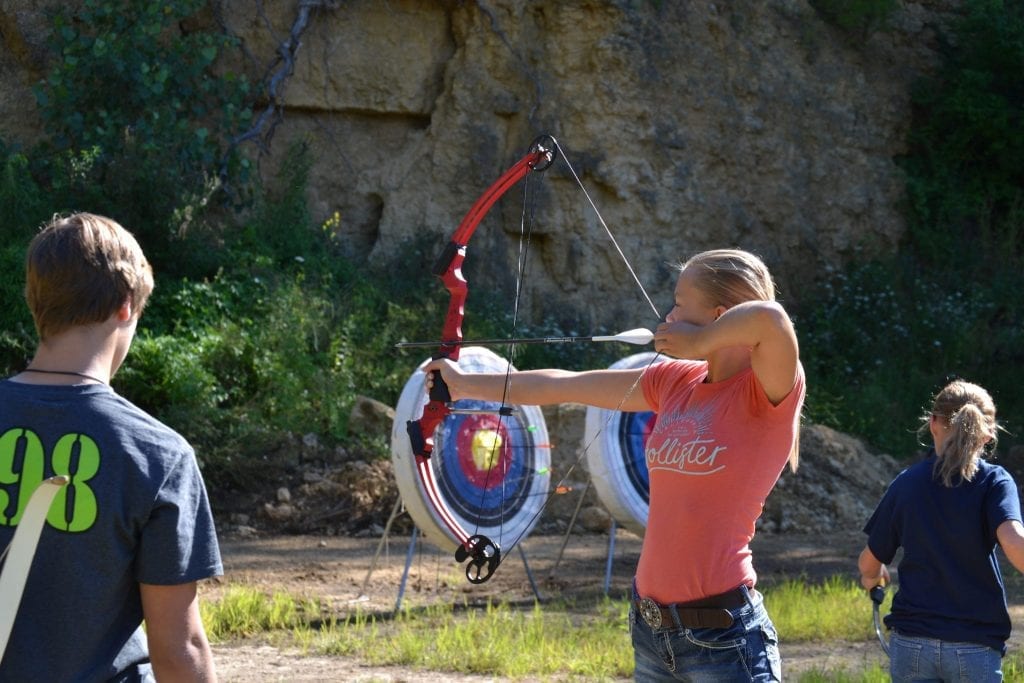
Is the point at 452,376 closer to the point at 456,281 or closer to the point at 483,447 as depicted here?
the point at 456,281

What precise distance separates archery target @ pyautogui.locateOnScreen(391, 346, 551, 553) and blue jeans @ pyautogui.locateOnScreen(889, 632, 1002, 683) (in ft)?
9.82

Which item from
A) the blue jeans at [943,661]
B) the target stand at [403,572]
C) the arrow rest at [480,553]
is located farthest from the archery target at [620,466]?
the blue jeans at [943,661]

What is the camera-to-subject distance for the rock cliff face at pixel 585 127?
509 inches

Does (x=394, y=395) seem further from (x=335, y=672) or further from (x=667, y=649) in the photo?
(x=667, y=649)

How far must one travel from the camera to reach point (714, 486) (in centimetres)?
259

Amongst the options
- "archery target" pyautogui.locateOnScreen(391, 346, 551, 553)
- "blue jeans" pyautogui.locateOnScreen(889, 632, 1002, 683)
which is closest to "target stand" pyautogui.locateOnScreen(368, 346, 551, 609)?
"archery target" pyautogui.locateOnScreen(391, 346, 551, 553)

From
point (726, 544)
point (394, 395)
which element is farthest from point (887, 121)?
point (726, 544)

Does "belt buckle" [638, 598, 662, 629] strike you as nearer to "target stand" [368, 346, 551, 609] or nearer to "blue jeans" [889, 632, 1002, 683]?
"blue jeans" [889, 632, 1002, 683]

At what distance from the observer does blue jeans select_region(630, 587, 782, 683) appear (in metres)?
2.51

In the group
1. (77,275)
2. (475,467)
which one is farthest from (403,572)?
(77,275)

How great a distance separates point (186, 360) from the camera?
30.8 ft

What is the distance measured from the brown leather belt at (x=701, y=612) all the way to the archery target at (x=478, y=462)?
11.8 feet

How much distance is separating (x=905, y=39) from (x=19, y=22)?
9.73m

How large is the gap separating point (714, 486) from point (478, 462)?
4.52 m
